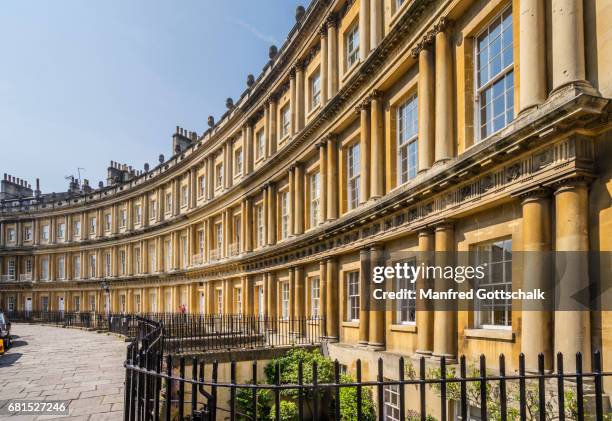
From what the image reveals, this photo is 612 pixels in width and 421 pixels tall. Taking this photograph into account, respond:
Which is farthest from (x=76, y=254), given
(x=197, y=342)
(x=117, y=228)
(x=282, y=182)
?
(x=197, y=342)

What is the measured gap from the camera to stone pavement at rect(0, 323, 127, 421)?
8.62 m

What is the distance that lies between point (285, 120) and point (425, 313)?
1343 cm

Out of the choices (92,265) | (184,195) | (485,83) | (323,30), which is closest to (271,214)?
(323,30)

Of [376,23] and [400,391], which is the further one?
[376,23]

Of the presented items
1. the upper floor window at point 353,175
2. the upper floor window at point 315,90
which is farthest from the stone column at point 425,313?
the upper floor window at point 315,90

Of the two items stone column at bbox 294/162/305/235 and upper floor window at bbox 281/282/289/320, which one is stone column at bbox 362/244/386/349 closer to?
stone column at bbox 294/162/305/235

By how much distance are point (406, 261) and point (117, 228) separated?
37618mm

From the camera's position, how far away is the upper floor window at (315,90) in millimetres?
18594

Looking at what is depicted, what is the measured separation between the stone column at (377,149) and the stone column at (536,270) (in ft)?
19.3

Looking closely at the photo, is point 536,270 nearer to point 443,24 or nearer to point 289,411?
point 443,24

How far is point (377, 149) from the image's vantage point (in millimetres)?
13469

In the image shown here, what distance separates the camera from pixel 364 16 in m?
14.6

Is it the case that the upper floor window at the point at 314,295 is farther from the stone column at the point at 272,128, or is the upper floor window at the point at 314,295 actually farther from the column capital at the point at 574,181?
the column capital at the point at 574,181

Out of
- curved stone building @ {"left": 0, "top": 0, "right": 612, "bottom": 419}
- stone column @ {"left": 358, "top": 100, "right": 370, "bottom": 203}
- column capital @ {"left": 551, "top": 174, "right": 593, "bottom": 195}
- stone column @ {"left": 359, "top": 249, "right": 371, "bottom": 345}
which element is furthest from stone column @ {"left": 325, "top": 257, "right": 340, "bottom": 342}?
column capital @ {"left": 551, "top": 174, "right": 593, "bottom": 195}
